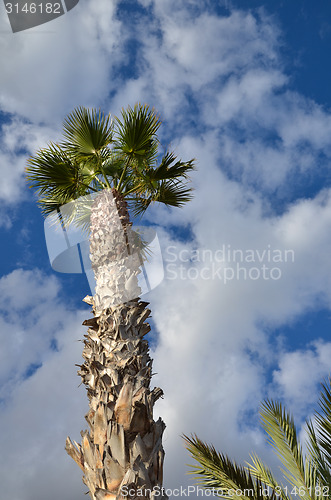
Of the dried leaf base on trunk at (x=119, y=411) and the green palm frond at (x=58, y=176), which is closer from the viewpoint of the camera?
the dried leaf base on trunk at (x=119, y=411)

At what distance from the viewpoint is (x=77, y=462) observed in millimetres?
4461

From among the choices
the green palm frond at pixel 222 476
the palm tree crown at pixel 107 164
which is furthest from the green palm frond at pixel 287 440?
the palm tree crown at pixel 107 164

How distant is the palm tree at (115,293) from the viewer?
4.13 meters

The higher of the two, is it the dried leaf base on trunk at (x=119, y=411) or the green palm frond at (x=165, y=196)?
the green palm frond at (x=165, y=196)

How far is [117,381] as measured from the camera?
15.3ft

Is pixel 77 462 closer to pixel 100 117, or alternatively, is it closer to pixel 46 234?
pixel 46 234

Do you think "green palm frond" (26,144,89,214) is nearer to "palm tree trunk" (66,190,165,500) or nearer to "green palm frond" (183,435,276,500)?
"palm tree trunk" (66,190,165,500)

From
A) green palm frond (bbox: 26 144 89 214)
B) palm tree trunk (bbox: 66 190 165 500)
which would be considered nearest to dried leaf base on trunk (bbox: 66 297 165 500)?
palm tree trunk (bbox: 66 190 165 500)

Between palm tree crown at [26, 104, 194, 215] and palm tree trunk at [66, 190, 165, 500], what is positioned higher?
palm tree crown at [26, 104, 194, 215]

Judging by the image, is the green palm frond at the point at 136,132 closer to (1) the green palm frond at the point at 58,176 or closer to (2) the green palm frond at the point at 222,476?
(1) the green palm frond at the point at 58,176

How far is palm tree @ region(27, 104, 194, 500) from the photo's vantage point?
4133 mm

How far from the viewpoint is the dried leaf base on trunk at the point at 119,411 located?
401cm

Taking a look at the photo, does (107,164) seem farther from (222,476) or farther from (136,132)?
(222,476)

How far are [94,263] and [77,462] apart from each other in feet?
9.03
